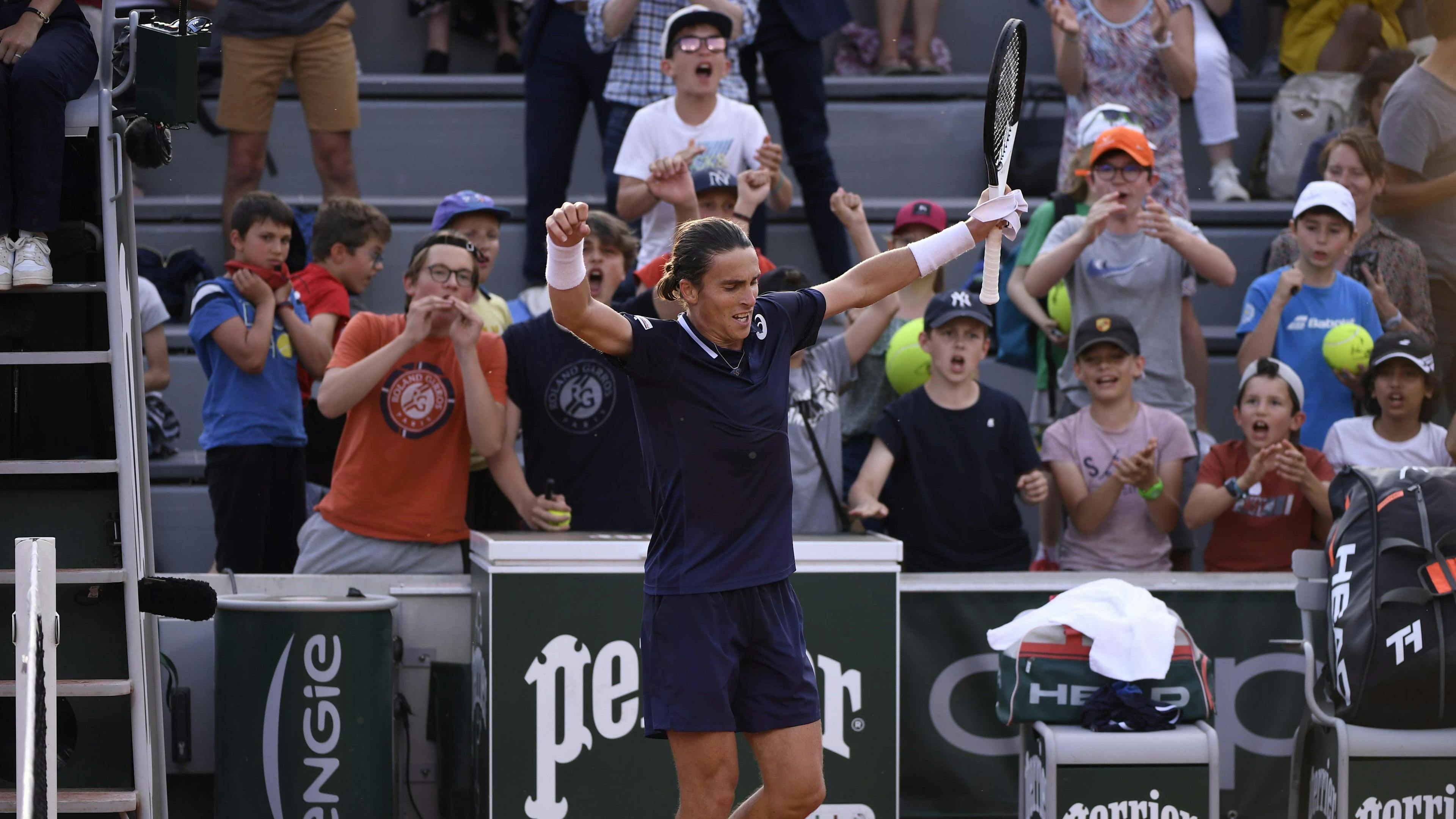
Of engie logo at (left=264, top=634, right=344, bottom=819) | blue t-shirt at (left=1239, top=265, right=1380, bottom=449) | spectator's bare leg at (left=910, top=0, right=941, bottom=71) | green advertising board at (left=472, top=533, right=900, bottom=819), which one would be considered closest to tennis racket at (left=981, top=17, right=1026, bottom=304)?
green advertising board at (left=472, top=533, right=900, bottom=819)

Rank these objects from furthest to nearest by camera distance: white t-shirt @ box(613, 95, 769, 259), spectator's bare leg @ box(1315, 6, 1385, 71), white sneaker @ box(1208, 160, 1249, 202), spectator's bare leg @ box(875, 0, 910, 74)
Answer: spectator's bare leg @ box(875, 0, 910, 74) → spectator's bare leg @ box(1315, 6, 1385, 71) → white sneaker @ box(1208, 160, 1249, 202) → white t-shirt @ box(613, 95, 769, 259)

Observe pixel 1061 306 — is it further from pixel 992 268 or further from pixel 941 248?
Answer: pixel 992 268

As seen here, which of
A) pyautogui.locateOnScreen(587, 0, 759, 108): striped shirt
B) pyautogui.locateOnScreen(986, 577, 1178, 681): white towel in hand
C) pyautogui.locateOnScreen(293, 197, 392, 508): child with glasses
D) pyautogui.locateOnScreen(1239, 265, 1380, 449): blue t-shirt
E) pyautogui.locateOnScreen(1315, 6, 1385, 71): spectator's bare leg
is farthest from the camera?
pyautogui.locateOnScreen(1315, 6, 1385, 71): spectator's bare leg

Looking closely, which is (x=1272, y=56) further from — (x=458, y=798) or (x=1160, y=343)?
(x=458, y=798)

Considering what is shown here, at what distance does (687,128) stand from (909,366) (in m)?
1.56

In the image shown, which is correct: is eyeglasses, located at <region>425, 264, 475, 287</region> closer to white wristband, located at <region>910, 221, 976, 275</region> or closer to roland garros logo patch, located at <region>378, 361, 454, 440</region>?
roland garros logo patch, located at <region>378, 361, 454, 440</region>

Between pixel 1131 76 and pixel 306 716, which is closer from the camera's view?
pixel 306 716

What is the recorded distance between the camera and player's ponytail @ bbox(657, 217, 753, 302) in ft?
12.6

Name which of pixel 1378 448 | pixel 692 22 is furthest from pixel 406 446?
pixel 1378 448

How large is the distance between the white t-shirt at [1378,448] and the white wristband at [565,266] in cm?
355

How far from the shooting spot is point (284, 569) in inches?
240

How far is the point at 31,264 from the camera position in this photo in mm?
4418

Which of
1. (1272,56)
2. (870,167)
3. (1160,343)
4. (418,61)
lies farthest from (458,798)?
Result: (1272,56)

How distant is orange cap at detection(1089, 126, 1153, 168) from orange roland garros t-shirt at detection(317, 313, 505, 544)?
2.66 m
